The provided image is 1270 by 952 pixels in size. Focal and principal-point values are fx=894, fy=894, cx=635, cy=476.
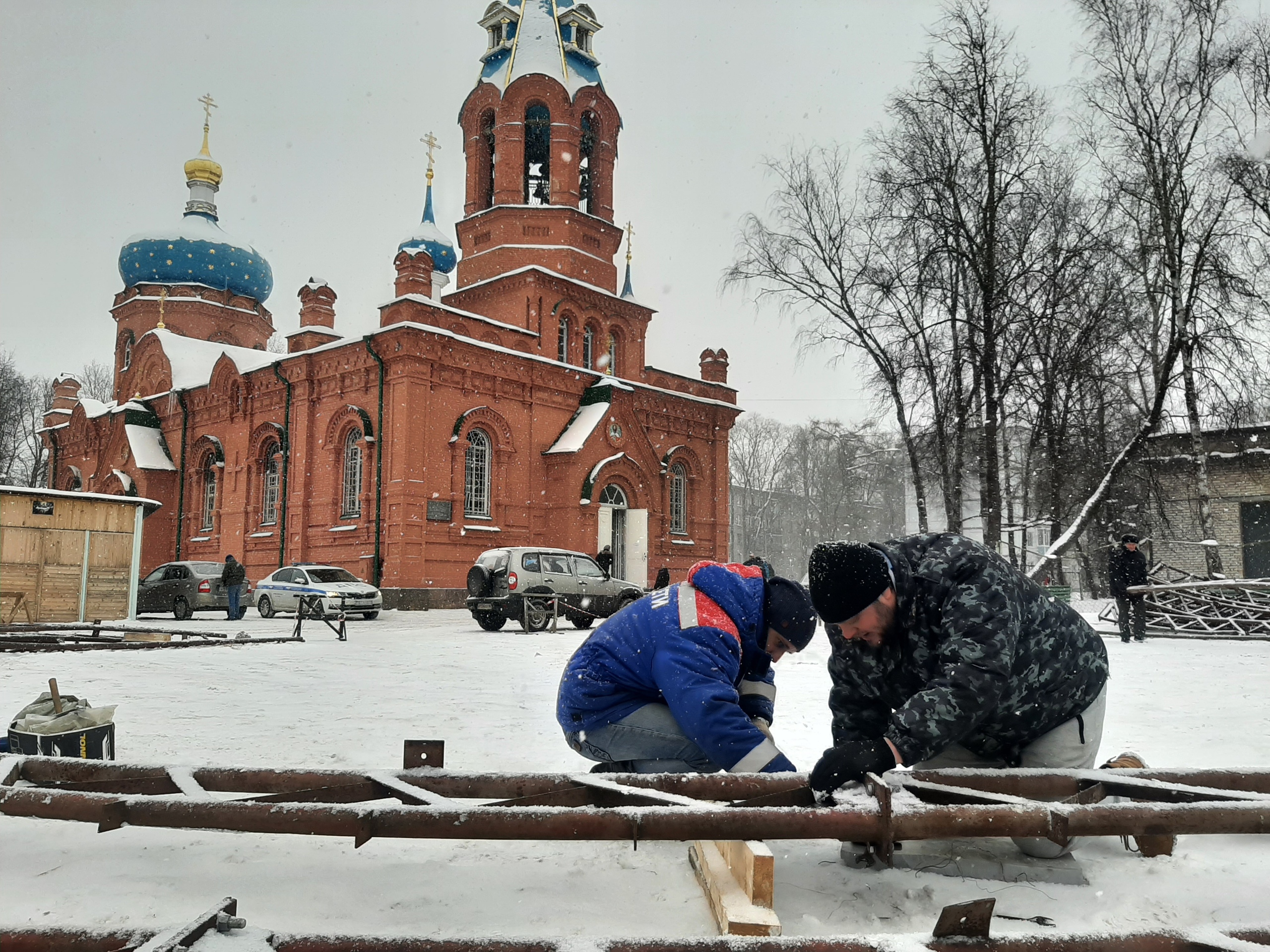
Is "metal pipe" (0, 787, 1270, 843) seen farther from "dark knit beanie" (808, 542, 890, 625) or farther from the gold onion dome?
the gold onion dome

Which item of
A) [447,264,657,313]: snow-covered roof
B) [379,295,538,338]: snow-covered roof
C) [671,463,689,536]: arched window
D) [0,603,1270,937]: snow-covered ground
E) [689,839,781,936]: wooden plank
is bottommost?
[0,603,1270,937]: snow-covered ground

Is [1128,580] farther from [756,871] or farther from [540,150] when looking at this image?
[540,150]

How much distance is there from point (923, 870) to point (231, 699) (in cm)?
607

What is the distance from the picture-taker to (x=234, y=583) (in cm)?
1948

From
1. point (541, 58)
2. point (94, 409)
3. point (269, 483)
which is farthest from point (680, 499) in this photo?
point (94, 409)

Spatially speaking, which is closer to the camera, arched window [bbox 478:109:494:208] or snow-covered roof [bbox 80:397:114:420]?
arched window [bbox 478:109:494:208]

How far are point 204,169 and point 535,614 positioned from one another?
3174cm

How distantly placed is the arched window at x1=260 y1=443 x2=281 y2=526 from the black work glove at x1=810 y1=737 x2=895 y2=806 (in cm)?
2667

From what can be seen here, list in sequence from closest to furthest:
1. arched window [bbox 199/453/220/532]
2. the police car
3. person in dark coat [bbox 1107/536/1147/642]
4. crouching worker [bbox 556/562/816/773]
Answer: crouching worker [bbox 556/562/816/773] → person in dark coat [bbox 1107/536/1147/642] → the police car → arched window [bbox 199/453/220/532]

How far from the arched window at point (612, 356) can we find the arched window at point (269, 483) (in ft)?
35.0

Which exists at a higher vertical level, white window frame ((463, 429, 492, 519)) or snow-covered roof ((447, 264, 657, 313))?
snow-covered roof ((447, 264, 657, 313))

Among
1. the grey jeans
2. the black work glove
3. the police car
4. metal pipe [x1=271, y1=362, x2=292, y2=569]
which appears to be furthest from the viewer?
metal pipe [x1=271, y1=362, x2=292, y2=569]

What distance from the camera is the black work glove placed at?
287cm

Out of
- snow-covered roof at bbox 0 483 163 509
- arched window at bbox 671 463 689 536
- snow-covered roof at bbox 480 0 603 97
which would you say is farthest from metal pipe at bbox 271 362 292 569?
arched window at bbox 671 463 689 536
